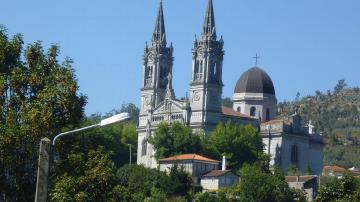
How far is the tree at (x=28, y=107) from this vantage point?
3222cm

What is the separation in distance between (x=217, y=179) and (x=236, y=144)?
36.2 ft

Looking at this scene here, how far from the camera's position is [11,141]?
32.0 metres

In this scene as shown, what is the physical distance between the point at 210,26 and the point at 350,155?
59.5m

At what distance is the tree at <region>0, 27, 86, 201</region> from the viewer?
3222 centimetres

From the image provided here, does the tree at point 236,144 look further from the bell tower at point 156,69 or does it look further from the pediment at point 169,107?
the bell tower at point 156,69

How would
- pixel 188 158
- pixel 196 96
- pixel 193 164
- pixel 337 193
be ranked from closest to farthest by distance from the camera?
pixel 337 193, pixel 193 164, pixel 188 158, pixel 196 96

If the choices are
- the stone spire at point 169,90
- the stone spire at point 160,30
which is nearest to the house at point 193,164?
the stone spire at point 169,90

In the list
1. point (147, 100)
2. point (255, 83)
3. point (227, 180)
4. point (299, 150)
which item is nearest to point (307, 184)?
point (227, 180)

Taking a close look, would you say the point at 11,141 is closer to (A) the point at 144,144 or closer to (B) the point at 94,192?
(B) the point at 94,192

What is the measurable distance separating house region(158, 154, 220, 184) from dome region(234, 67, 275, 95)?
2349 cm

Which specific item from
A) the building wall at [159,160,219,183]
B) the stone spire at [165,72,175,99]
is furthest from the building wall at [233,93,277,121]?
the building wall at [159,160,219,183]

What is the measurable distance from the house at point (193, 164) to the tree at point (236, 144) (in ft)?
18.0

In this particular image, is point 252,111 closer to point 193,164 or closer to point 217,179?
point 193,164

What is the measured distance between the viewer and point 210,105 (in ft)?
381
